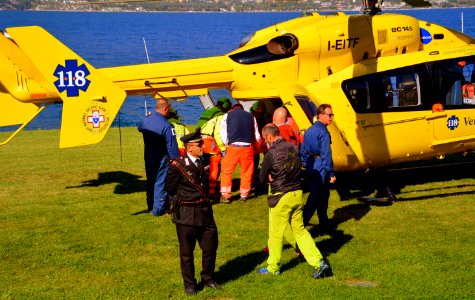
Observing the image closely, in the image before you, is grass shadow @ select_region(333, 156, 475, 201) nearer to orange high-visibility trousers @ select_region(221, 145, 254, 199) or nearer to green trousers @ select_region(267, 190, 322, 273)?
orange high-visibility trousers @ select_region(221, 145, 254, 199)

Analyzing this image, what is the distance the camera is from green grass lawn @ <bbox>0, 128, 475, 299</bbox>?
8414 millimetres

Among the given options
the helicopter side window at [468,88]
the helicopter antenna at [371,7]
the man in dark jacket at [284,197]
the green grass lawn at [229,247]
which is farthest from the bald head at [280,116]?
the man in dark jacket at [284,197]

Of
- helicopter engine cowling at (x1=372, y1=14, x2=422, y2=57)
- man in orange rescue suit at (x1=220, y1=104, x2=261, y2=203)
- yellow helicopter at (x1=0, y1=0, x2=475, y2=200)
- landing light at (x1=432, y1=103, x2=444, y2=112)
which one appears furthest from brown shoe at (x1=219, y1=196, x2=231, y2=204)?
landing light at (x1=432, y1=103, x2=444, y2=112)

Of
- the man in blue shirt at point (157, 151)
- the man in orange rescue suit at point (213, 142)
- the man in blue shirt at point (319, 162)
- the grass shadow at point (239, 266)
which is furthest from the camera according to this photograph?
the man in orange rescue suit at point (213, 142)

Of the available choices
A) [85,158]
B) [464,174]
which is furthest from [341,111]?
[85,158]

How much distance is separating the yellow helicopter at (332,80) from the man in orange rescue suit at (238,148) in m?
0.72

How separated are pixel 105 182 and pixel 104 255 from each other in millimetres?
5129

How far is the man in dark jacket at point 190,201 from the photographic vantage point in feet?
26.3

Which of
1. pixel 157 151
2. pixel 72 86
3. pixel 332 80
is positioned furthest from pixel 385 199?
pixel 72 86

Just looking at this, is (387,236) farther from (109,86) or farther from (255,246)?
(109,86)

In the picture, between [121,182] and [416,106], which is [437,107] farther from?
[121,182]

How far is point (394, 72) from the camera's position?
1252 cm

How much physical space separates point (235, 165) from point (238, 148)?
0.29m

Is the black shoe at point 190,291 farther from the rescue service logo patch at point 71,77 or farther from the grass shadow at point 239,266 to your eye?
the rescue service logo patch at point 71,77
